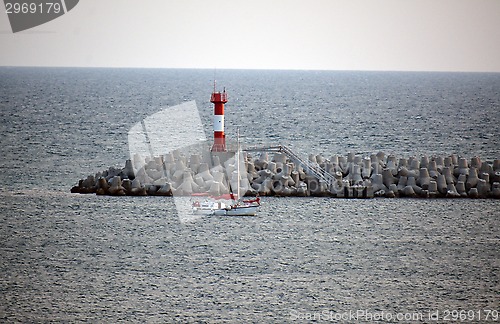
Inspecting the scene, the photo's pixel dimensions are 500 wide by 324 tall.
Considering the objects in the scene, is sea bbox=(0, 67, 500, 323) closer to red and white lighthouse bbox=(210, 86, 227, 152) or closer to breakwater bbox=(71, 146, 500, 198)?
breakwater bbox=(71, 146, 500, 198)

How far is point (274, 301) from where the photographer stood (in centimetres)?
2100

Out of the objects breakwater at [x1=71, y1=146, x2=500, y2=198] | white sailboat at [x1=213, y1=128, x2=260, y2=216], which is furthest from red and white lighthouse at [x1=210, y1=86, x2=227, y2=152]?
white sailboat at [x1=213, y1=128, x2=260, y2=216]

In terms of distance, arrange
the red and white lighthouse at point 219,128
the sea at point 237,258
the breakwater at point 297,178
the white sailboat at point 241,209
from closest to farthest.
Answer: the sea at point 237,258
the white sailboat at point 241,209
the breakwater at point 297,178
the red and white lighthouse at point 219,128

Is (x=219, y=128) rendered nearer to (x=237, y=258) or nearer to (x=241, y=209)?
(x=241, y=209)

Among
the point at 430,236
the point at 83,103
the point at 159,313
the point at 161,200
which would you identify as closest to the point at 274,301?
the point at 159,313

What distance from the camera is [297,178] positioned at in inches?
1303

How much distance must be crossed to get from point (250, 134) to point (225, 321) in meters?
39.6

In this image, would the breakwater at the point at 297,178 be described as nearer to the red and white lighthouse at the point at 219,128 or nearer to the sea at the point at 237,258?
the red and white lighthouse at the point at 219,128

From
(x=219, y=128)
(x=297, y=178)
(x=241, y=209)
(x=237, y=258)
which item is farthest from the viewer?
(x=219, y=128)

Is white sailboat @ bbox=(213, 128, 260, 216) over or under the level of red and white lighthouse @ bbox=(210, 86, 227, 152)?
under

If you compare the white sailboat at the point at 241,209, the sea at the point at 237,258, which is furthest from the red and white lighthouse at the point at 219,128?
the white sailboat at the point at 241,209

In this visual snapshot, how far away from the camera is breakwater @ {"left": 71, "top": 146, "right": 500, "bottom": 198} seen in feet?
106

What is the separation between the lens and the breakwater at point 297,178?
32344mm

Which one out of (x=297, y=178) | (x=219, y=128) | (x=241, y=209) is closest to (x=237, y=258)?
(x=241, y=209)
